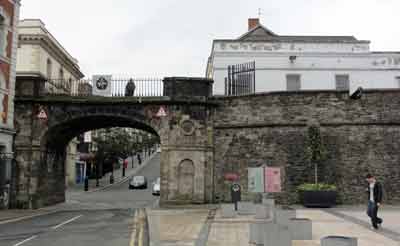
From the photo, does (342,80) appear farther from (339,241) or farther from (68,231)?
(339,241)

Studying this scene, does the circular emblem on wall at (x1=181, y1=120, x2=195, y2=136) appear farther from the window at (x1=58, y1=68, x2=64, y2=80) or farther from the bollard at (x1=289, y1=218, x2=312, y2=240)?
the window at (x1=58, y1=68, x2=64, y2=80)

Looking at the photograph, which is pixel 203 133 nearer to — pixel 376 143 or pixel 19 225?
pixel 376 143

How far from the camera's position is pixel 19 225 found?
46.8 ft

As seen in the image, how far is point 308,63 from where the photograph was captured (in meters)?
28.9

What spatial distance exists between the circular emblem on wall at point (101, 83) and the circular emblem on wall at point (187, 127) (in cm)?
436

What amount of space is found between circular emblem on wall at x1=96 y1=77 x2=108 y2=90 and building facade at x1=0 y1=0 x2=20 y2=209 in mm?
3940

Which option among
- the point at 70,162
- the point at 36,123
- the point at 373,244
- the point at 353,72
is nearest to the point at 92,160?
the point at 70,162

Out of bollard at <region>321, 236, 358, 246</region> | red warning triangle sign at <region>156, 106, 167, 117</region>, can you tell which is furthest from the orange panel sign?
red warning triangle sign at <region>156, 106, 167, 117</region>

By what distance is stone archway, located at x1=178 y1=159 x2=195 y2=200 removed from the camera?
19875mm

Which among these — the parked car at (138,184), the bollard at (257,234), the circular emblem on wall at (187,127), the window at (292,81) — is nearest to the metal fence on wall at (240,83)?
the circular emblem on wall at (187,127)

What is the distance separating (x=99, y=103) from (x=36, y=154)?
3.83 metres

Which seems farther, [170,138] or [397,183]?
[170,138]

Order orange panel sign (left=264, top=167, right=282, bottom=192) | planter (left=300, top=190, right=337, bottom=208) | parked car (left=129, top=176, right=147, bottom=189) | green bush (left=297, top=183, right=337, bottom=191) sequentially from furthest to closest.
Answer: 1. parked car (left=129, top=176, right=147, bottom=189)
2. green bush (left=297, top=183, right=337, bottom=191)
3. planter (left=300, top=190, right=337, bottom=208)
4. orange panel sign (left=264, top=167, right=282, bottom=192)

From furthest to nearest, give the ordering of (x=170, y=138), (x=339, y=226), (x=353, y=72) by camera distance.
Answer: (x=353, y=72) < (x=170, y=138) < (x=339, y=226)
